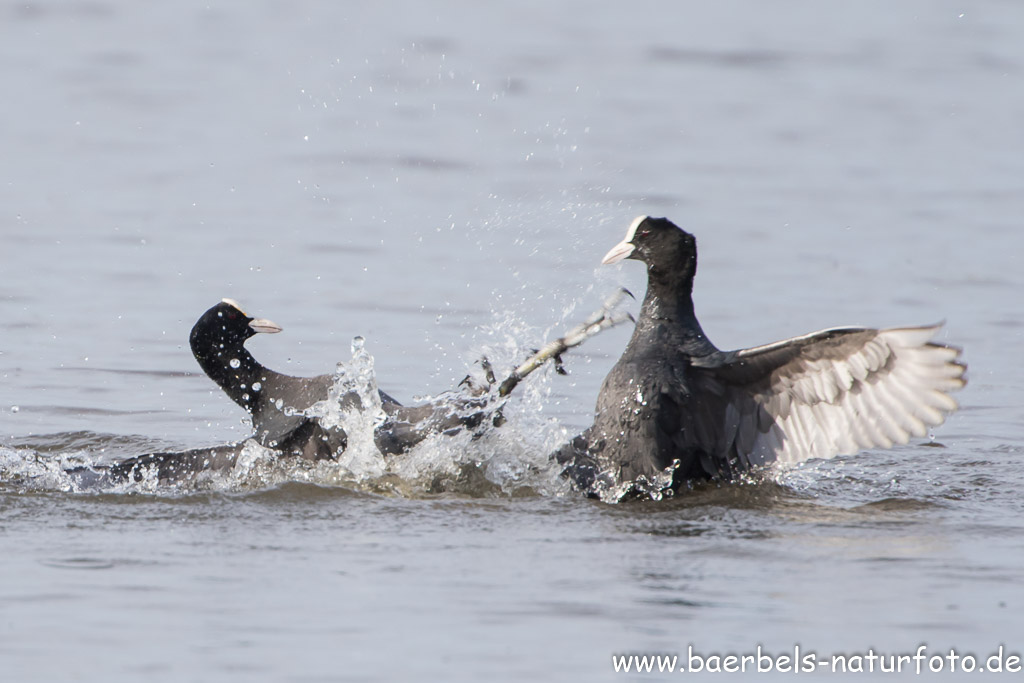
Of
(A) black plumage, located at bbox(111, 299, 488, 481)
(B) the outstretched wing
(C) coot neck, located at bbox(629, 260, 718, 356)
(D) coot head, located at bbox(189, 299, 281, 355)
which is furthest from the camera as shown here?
(D) coot head, located at bbox(189, 299, 281, 355)

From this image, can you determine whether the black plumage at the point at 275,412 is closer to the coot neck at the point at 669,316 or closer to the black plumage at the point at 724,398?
the black plumage at the point at 724,398

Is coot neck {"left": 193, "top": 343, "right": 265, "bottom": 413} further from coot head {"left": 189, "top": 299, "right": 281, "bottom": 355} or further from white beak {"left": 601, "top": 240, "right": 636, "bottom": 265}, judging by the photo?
white beak {"left": 601, "top": 240, "right": 636, "bottom": 265}

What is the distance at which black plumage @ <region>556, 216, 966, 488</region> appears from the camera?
5.51 m

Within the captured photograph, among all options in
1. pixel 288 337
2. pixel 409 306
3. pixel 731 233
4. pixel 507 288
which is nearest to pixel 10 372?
pixel 288 337

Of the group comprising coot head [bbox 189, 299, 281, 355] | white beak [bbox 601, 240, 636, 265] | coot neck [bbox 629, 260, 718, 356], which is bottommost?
coot head [bbox 189, 299, 281, 355]

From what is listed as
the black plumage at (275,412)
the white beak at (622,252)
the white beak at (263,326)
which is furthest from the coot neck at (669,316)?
the white beak at (263,326)

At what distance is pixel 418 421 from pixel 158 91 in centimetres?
925

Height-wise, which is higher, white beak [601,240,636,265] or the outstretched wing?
white beak [601,240,636,265]

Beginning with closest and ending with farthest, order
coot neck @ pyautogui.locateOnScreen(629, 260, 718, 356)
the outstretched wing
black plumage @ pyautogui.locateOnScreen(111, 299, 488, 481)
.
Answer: the outstretched wing, coot neck @ pyautogui.locateOnScreen(629, 260, 718, 356), black plumage @ pyautogui.locateOnScreen(111, 299, 488, 481)

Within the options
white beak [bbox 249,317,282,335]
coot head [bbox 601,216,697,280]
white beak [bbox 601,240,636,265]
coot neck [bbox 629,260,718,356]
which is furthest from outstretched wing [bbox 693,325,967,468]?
white beak [bbox 249,317,282,335]

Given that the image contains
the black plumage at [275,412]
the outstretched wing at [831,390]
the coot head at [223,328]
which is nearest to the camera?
the outstretched wing at [831,390]

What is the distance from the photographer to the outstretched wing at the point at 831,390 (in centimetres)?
543

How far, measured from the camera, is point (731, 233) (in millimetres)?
10609

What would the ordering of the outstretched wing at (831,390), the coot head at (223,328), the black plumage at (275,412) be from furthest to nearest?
the coot head at (223,328)
the black plumage at (275,412)
the outstretched wing at (831,390)
